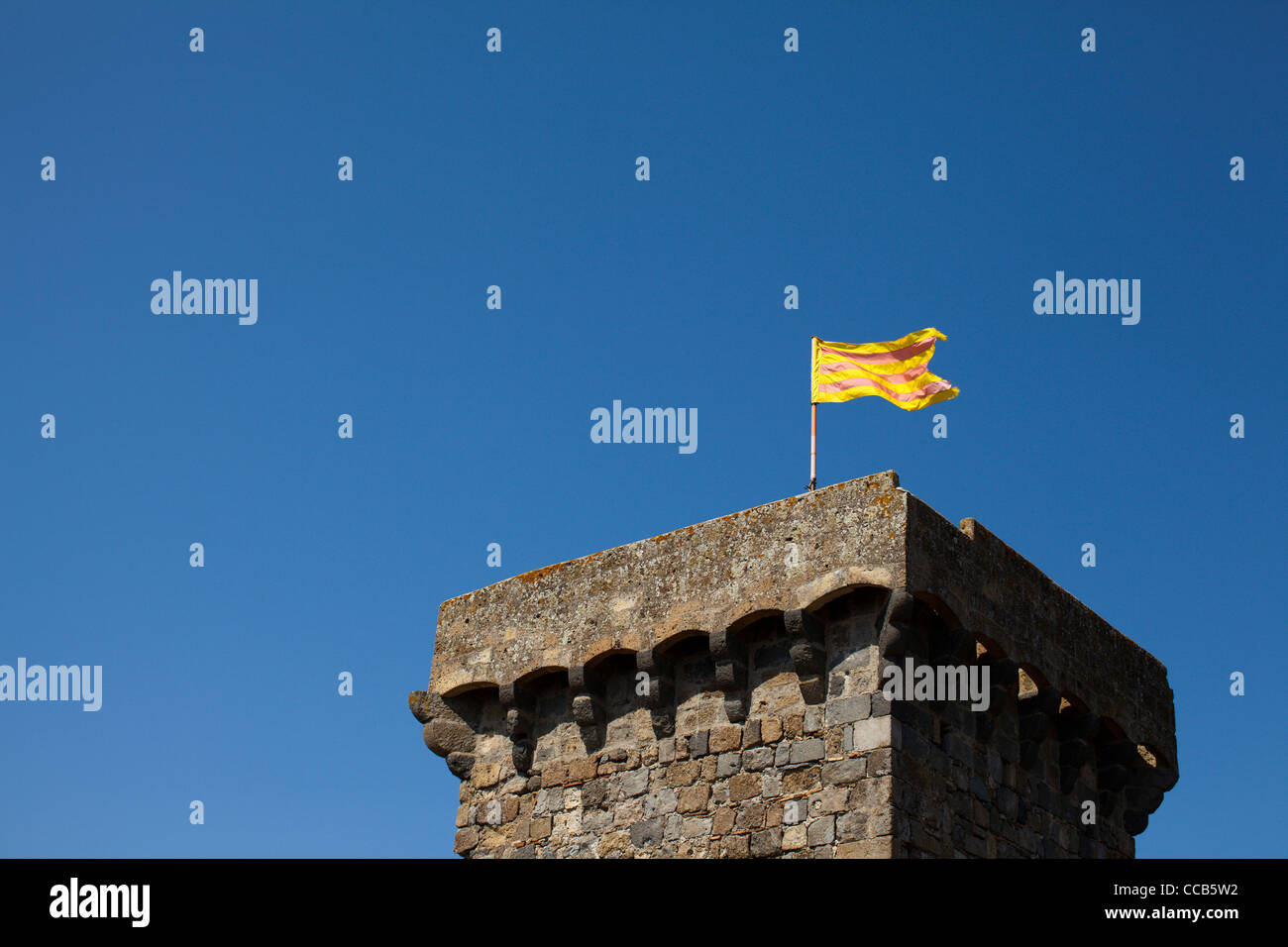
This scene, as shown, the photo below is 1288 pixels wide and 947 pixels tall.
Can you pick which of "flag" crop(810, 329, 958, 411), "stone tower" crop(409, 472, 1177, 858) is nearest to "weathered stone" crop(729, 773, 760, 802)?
"stone tower" crop(409, 472, 1177, 858)

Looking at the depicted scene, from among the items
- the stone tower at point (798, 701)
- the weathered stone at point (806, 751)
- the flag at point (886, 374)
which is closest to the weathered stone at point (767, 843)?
the stone tower at point (798, 701)

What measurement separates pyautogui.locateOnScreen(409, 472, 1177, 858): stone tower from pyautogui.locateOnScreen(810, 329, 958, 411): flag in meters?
1.50

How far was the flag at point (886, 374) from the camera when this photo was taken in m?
12.7

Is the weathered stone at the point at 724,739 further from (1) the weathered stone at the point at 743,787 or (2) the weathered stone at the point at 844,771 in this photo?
(2) the weathered stone at the point at 844,771

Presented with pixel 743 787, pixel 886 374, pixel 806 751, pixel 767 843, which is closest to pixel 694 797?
pixel 743 787

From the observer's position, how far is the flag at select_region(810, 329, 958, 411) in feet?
41.7

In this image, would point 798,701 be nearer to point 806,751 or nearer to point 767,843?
point 806,751

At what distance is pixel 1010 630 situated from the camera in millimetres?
11703

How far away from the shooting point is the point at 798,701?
36.3 feet

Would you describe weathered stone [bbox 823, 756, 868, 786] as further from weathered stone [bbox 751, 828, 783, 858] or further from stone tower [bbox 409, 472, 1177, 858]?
weathered stone [bbox 751, 828, 783, 858]

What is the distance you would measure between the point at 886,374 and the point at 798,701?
3.06 metres

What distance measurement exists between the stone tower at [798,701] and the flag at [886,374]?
150 cm

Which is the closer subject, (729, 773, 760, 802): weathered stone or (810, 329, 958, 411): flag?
(729, 773, 760, 802): weathered stone
